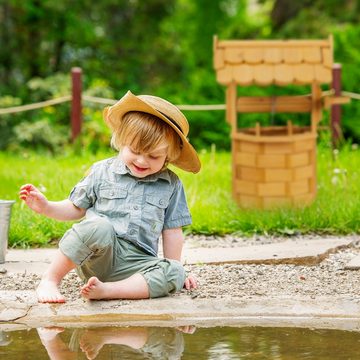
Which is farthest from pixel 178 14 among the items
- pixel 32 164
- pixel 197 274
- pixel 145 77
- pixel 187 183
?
pixel 197 274

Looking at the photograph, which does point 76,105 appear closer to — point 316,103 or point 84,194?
point 316,103

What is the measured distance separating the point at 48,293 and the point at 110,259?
0.29 meters

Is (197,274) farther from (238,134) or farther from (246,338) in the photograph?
(238,134)

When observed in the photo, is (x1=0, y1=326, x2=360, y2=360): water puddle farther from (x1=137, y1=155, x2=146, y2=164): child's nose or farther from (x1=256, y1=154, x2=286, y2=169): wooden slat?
(x1=256, y1=154, x2=286, y2=169): wooden slat

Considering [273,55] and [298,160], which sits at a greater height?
[273,55]

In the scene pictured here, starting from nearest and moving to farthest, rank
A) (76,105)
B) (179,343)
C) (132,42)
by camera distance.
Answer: (179,343)
(76,105)
(132,42)

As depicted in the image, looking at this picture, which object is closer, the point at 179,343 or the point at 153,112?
the point at 179,343

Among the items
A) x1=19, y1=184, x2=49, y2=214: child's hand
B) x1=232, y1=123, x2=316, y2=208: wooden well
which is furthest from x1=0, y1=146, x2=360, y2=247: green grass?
x1=19, y1=184, x2=49, y2=214: child's hand

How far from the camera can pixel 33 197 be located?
4160mm

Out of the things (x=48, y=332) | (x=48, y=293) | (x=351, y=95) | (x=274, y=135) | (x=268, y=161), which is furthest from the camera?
(x=351, y=95)

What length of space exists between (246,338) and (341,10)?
9.78 meters

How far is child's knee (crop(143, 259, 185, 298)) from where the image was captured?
414 cm

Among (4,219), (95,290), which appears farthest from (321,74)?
(95,290)

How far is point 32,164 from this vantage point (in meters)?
8.70
